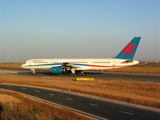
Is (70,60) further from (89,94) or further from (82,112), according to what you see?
(82,112)

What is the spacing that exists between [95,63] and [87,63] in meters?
1.92

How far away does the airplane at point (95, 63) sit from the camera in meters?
38.8

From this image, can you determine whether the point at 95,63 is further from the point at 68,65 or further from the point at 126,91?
the point at 126,91

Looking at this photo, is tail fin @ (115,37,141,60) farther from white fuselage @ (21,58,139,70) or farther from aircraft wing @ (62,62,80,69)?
aircraft wing @ (62,62,80,69)

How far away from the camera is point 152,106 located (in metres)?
12.8

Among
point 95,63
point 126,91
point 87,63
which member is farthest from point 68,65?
point 126,91

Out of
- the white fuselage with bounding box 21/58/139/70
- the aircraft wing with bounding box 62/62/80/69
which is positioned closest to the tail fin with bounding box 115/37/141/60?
the white fuselage with bounding box 21/58/139/70

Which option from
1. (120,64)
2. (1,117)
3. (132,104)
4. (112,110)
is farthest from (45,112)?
(120,64)

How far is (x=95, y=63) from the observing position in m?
40.4

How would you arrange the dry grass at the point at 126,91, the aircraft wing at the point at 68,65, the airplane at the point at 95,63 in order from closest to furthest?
the dry grass at the point at 126,91
the airplane at the point at 95,63
the aircraft wing at the point at 68,65

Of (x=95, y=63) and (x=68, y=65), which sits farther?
(x=95, y=63)

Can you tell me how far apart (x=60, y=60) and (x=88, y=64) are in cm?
727

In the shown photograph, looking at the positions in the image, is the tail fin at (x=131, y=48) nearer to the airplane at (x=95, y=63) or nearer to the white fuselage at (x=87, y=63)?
the airplane at (x=95, y=63)

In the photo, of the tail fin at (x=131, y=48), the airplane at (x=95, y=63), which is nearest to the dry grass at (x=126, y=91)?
the airplane at (x=95, y=63)
